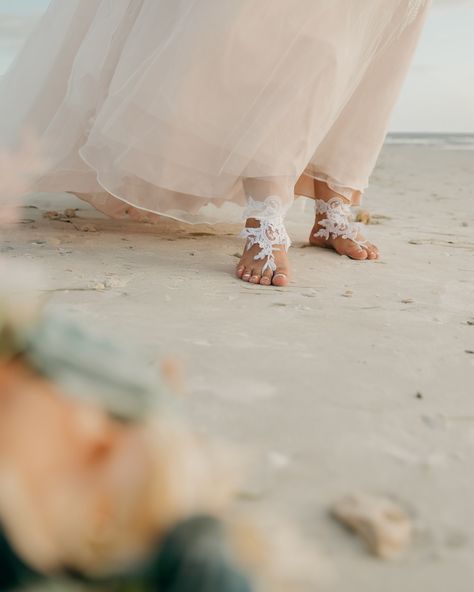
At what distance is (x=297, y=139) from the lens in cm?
210

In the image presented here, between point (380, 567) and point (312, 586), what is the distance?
9cm

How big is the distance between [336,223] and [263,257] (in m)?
0.53

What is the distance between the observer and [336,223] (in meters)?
2.55

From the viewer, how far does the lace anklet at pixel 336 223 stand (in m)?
2.54

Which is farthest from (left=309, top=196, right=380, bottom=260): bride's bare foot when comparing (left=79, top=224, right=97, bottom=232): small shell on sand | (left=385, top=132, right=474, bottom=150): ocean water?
(left=385, top=132, right=474, bottom=150): ocean water

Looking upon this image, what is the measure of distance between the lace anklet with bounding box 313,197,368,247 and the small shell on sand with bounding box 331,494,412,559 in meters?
1.72

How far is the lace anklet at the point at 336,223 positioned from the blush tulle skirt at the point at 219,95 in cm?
7

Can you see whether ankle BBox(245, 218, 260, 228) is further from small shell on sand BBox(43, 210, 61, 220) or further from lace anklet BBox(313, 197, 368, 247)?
small shell on sand BBox(43, 210, 61, 220)

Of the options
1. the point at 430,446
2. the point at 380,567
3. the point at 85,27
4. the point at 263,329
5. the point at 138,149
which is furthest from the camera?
the point at 85,27

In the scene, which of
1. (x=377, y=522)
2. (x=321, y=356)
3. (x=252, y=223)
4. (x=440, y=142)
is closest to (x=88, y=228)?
(x=252, y=223)

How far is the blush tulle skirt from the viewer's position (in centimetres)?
202

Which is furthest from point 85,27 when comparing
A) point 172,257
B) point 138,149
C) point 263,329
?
point 263,329

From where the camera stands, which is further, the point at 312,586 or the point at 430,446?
the point at 430,446

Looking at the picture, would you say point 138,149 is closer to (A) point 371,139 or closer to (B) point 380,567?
(A) point 371,139
